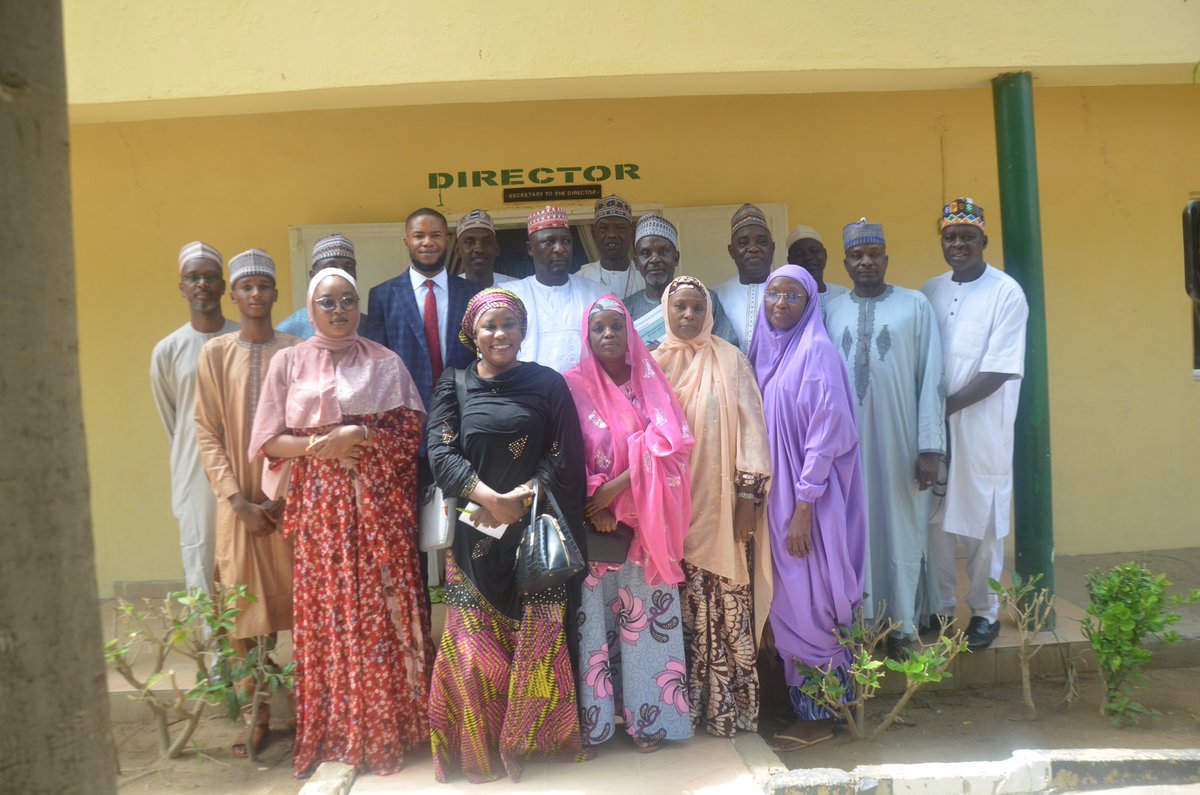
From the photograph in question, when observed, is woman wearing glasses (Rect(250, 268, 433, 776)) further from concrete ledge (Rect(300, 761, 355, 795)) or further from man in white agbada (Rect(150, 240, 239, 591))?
man in white agbada (Rect(150, 240, 239, 591))

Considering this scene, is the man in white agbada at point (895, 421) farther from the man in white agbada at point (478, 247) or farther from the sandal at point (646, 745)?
the man in white agbada at point (478, 247)

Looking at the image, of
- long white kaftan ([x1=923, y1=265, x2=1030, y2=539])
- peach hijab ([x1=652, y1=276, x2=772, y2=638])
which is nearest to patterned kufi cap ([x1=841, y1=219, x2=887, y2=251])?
long white kaftan ([x1=923, y1=265, x2=1030, y2=539])

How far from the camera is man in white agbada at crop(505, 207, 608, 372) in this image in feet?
13.8

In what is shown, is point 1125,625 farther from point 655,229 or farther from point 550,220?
point 550,220

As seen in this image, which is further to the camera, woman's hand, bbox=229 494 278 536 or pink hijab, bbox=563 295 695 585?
woman's hand, bbox=229 494 278 536

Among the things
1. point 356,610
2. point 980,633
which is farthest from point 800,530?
point 356,610

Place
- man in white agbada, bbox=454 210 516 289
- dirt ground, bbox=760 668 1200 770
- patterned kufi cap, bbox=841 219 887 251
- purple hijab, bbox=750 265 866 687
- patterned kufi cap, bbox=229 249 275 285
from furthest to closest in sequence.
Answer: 1. man in white agbada, bbox=454 210 516 289
2. patterned kufi cap, bbox=841 219 887 251
3. patterned kufi cap, bbox=229 249 275 285
4. dirt ground, bbox=760 668 1200 770
5. purple hijab, bbox=750 265 866 687

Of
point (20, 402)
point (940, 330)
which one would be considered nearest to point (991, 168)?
point (940, 330)

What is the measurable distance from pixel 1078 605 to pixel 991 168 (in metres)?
2.87

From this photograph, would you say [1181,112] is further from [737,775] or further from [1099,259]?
[737,775]

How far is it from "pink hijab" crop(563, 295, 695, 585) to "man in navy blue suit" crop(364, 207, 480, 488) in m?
0.81

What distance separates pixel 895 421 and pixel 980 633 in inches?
46.1

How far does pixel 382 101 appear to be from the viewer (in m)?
4.84

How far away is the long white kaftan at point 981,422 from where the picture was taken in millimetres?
4391
